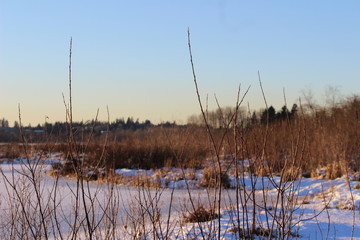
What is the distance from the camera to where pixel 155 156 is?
13438 mm

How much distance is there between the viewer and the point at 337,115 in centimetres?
1605

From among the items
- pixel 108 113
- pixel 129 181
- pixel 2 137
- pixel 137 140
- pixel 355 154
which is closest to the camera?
pixel 108 113

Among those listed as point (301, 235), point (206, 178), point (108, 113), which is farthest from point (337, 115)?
point (108, 113)

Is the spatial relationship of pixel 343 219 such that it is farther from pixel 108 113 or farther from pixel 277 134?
pixel 277 134

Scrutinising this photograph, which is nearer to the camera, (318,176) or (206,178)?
(206,178)

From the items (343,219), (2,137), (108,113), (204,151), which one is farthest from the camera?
(2,137)

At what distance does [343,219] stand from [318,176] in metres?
5.37

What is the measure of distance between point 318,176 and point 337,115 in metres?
7.04

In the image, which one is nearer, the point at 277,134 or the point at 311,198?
the point at 311,198

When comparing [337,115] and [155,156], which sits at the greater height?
[337,115]

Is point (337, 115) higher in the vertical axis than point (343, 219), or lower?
higher

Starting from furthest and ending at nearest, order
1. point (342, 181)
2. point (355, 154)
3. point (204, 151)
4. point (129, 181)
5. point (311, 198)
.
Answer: point (204, 151), point (355, 154), point (129, 181), point (342, 181), point (311, 198)

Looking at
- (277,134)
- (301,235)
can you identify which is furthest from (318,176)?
(301,235)

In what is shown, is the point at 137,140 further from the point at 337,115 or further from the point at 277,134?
the point at 337,115
